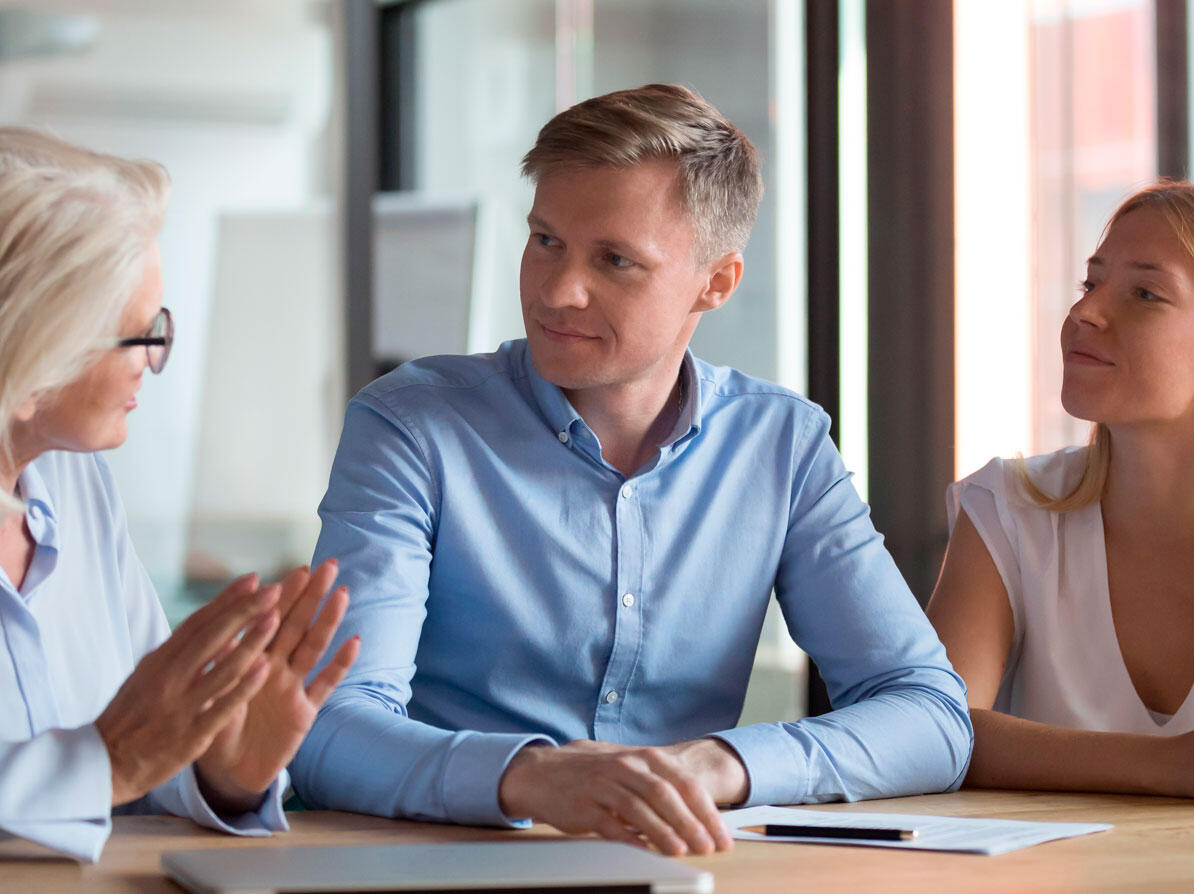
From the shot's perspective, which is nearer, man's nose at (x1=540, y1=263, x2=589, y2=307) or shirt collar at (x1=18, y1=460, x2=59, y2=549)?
shirt collar at (x1=18, y1=460, x2=59, y2=549)

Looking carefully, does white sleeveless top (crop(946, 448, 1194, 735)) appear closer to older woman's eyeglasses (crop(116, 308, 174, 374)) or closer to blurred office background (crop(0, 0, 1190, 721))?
blurred office background (crop(0, 0, 1190, 721))

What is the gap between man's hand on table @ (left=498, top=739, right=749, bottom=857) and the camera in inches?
52.2

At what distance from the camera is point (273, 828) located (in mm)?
1414

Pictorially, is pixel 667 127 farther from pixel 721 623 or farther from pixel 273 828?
pixel 273 828

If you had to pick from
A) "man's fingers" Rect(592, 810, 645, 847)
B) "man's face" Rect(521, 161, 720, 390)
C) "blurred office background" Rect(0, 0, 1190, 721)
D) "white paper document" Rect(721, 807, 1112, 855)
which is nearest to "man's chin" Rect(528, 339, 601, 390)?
"man's face" Rect(521, 161, 720, 390)

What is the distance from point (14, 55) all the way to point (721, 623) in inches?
157

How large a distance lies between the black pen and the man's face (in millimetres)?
701

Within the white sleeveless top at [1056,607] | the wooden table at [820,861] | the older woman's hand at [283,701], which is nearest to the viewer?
the wooden table at [820,861]

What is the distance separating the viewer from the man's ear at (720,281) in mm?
2119

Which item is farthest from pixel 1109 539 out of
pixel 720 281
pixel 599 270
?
pixel 599 270

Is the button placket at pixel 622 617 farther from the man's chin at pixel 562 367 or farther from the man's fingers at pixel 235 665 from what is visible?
the man's fingers at pixel 235 665

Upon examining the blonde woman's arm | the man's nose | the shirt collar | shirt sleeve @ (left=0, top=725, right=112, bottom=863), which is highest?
the man's nose

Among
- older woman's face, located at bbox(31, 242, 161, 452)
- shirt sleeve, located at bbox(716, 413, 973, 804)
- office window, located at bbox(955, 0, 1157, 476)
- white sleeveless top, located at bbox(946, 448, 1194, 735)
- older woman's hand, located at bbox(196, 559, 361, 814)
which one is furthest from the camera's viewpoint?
office window, located at bbox(955, 0, 1157, 476)

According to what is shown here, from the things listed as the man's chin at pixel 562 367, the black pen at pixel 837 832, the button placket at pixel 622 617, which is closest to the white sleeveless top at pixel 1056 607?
the button placket at pixel 622 617
